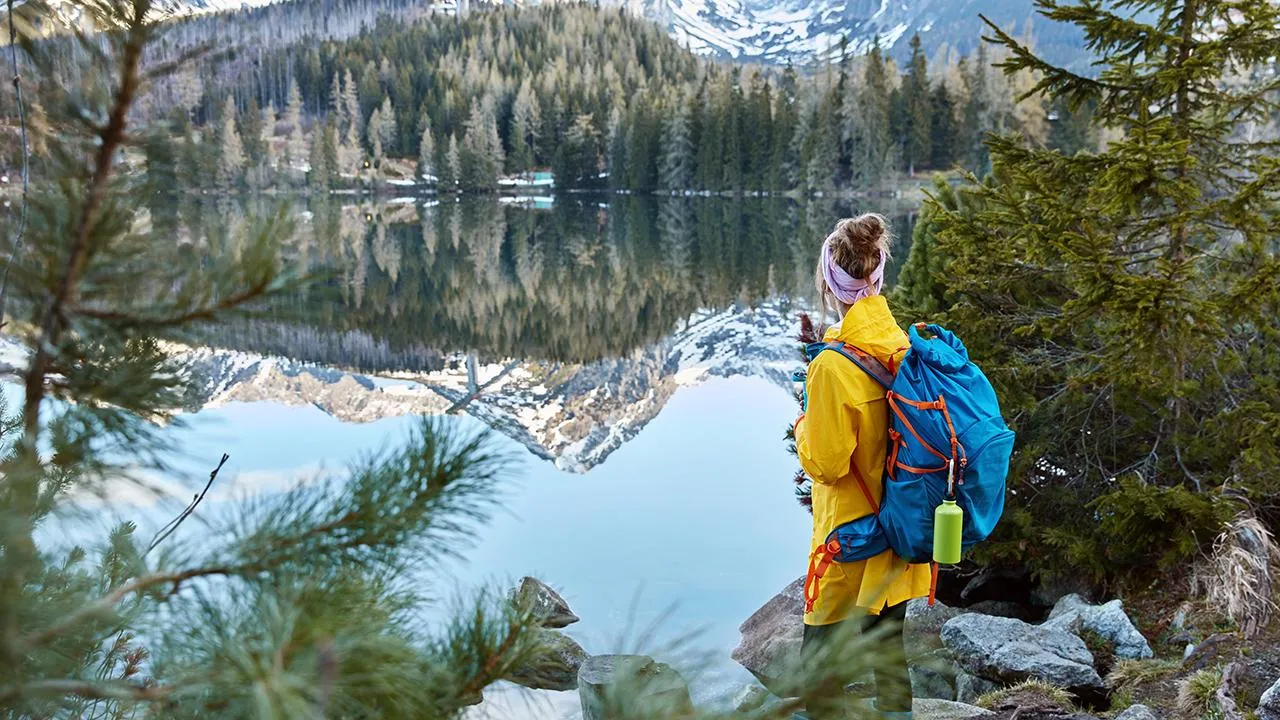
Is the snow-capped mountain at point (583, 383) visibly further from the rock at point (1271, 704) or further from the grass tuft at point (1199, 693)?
the rock at point (1271, 704)

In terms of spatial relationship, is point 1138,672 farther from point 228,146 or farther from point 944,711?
point 228,146

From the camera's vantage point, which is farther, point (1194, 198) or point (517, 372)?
point (517, 372)

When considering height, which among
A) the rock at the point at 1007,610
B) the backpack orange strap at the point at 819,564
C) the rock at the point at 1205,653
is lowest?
the rock at the point at 1007,610

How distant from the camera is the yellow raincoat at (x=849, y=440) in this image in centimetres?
335

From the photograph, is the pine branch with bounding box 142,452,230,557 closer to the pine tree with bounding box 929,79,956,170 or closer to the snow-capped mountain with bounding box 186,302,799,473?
the snow-capped mountain with bounding box 186,302,799,473

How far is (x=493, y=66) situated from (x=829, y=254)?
99853mm

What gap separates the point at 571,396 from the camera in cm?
1948

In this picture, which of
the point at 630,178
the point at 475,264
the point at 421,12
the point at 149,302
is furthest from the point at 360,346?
the point at 421,12

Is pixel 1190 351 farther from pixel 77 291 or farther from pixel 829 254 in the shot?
pixel 77 291

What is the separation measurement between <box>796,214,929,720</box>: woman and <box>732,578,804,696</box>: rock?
92.4 inches

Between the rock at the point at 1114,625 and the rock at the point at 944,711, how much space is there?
3.66ft

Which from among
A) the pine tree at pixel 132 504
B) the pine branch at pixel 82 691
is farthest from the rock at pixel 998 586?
the pine branch at pixel 82 691

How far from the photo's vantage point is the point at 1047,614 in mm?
6684

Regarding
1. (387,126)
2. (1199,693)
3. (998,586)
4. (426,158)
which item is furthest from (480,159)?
(1199,693)
